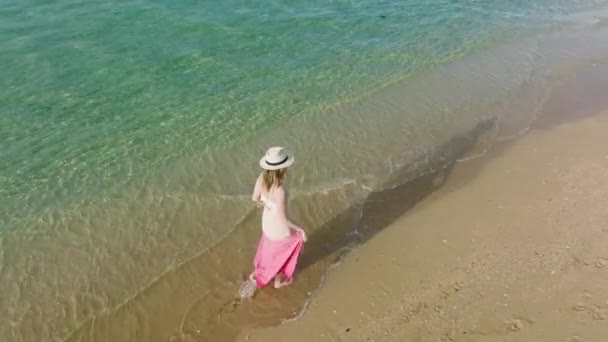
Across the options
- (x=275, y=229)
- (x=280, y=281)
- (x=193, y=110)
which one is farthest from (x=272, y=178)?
(x=193, y=110)

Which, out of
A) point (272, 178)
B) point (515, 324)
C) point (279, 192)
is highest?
point (272, 178)

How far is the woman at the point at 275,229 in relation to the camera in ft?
19.5

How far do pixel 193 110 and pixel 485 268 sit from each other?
7114 millimetres

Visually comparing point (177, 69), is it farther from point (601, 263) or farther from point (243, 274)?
point (601, 263)

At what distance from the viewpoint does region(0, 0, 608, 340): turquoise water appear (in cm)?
789

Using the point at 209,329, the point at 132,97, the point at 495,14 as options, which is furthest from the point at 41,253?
the point at 495,14

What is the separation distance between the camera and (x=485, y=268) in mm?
6922

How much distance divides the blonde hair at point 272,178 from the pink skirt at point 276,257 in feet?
2.58

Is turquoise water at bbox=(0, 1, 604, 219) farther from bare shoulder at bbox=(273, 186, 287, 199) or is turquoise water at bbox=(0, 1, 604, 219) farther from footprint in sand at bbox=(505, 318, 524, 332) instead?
footprint in sand at bbox=(505, 318, 524, 332)

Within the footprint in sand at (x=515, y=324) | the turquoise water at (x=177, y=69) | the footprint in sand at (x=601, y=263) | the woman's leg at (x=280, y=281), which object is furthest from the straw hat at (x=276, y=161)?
the turquoise water at (x=177, y=69)

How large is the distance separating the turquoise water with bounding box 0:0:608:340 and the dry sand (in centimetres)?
143

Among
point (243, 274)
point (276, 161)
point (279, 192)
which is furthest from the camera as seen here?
point (243, 274)

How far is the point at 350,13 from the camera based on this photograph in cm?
1725

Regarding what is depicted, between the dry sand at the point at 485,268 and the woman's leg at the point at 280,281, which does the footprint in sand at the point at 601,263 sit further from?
the woman's leg at the point at 280,281
